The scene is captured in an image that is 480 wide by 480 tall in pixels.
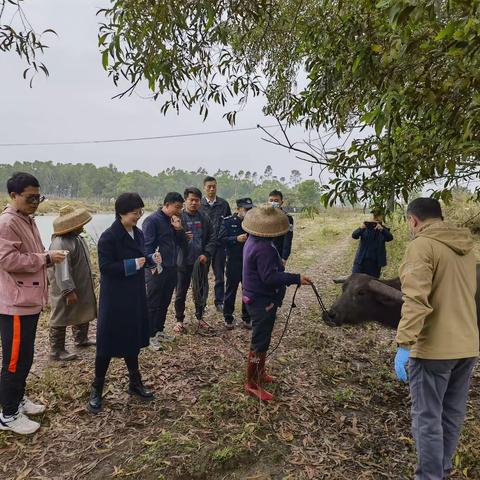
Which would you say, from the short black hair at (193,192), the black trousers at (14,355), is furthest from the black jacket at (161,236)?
the black trousers at (14,355)

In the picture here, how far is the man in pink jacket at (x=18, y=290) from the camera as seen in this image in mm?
2941

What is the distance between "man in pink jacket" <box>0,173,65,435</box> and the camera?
294cm

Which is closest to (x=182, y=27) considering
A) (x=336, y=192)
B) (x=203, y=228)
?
(x=336, y=192)

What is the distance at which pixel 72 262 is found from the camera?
4.43m

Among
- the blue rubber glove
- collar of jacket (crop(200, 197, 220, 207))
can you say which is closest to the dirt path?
the blue rubber glove

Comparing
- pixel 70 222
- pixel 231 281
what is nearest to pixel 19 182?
pixel 70 222

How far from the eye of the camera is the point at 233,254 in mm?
5785

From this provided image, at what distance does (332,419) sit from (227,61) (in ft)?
11.7

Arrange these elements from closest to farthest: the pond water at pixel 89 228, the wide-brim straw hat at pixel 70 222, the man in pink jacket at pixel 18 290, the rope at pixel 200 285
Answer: the man in pink jacket at pixel 18 290 < the wide-brim straw hat at pixel 70 222 < the rope at pixel 200 285 < the pond water at pixel 89 228

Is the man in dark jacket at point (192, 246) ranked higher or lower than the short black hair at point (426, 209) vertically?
lower

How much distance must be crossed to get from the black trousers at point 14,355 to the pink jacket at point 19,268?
3.7 inches

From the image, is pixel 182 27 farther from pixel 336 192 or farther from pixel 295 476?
pixel 295 476

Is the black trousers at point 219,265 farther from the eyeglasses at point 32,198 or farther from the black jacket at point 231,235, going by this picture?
the eyeglasses at point 32,198

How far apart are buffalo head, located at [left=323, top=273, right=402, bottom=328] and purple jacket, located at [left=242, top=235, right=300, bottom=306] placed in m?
0.92
